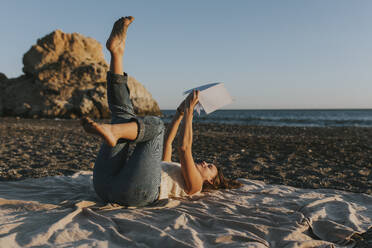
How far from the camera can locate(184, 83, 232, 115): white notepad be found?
3.02m

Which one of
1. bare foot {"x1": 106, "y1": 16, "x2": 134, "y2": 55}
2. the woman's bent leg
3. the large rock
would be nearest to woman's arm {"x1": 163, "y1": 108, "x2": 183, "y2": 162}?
the woman's bent leg

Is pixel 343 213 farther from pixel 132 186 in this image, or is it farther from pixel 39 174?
pixel 39 174

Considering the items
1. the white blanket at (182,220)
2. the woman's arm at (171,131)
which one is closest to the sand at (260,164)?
the white blanket at (182,220)

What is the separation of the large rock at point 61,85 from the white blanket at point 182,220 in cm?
2632

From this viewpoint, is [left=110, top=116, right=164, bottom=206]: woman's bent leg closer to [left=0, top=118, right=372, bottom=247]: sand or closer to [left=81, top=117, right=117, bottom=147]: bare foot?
[left=81, top=117, right=117, bottom=147]: bare foot

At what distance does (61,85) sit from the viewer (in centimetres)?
3086

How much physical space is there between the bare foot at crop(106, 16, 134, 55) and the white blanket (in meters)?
1.57

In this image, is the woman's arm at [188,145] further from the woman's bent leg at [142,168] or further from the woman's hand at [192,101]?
the woman's bent leg at [142,168]

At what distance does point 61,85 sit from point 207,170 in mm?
31064

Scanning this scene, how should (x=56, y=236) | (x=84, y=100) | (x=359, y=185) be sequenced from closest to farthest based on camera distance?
(x=56, y=236), (x=359, y=185), (x=84, y=100)

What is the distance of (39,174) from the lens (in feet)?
15.4

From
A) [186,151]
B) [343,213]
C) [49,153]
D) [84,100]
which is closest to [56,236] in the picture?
[186,151]

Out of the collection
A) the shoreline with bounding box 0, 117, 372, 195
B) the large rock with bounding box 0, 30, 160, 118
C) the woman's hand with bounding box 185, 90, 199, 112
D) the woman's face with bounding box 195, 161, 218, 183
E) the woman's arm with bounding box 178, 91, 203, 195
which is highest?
the large rock with bounding box 0, 30, 160, 118

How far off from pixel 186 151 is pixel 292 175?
3168 millimetres
